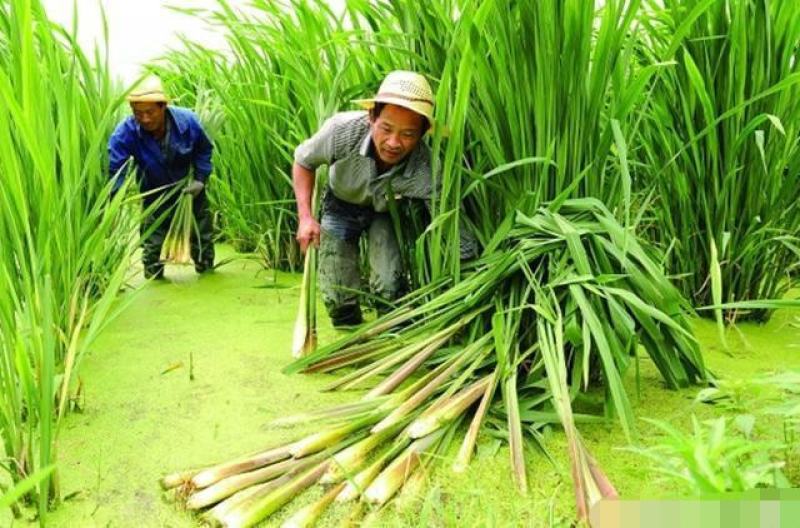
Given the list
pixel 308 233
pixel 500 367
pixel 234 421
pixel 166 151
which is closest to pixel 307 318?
pixel 308 233

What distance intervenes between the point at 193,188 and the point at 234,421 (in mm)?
1464

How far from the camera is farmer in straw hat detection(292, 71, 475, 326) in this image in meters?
1.61

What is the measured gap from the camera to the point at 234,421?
143 cm

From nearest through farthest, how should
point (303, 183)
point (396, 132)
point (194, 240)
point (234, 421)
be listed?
point (234, 421), point (396, 132), point (303, 183), point (194, 240)

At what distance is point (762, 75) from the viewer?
5.35 feet

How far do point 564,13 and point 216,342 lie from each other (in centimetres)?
119

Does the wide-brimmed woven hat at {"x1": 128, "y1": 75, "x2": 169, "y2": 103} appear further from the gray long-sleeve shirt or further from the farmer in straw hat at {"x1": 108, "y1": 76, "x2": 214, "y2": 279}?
the gray long-sleeve shirt

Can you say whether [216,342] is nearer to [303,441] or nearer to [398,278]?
[398,278]

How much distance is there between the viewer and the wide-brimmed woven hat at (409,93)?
5.03ft

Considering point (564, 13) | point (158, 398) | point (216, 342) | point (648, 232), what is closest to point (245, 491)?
point (158, 398)

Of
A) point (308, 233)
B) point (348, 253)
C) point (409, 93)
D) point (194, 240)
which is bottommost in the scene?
point (194, 240)

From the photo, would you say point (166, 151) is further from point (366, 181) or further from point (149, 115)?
point (366, 181)

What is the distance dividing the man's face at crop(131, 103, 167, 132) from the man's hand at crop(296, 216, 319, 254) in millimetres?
949

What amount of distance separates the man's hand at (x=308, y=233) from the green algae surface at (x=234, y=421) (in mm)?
286
